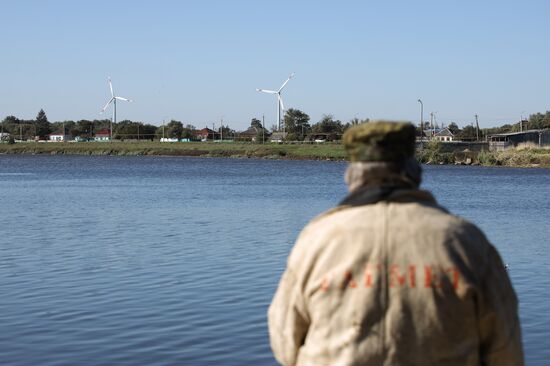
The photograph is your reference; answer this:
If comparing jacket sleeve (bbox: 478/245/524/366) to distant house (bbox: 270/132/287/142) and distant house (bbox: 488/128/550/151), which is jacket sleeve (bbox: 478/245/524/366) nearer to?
distant house (bbox: 488/128/550/151)

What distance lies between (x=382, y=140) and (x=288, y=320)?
83cm

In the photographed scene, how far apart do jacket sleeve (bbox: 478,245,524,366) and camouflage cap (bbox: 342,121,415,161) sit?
525 mm

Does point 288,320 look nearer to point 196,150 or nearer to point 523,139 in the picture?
point 523,139

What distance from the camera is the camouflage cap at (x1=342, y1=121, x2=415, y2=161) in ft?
12.6

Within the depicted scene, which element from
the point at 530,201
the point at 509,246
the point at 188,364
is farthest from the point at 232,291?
the point at 530,201

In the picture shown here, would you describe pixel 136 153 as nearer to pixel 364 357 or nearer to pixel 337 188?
pixel 337 188

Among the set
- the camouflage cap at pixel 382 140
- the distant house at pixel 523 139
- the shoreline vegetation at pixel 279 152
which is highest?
the camouflage cap at pixel 382 140

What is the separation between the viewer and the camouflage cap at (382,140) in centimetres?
384

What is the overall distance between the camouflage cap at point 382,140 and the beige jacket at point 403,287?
17 cm

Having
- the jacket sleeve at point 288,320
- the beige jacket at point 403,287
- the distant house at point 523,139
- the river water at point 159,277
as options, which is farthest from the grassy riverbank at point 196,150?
the beige jacket at point 403,287

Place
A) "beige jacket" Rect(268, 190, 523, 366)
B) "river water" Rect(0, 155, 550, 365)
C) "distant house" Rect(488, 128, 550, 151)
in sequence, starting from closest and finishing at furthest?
1. "beige jacket" Rect(268, 190, 523, 366)
2. "river water" Rect(0, 155, 550, 365)
3. "distant house" Rect(488, 128, 550, 151)

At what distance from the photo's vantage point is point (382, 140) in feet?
12.6

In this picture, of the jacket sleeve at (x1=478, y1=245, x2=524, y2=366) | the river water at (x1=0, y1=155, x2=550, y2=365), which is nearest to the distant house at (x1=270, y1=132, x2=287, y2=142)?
the river water at (x1=0, y1=155, x2=550, y2=365)

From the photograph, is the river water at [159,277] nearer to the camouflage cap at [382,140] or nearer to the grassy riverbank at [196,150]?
the camouflage cap at [382,140]
